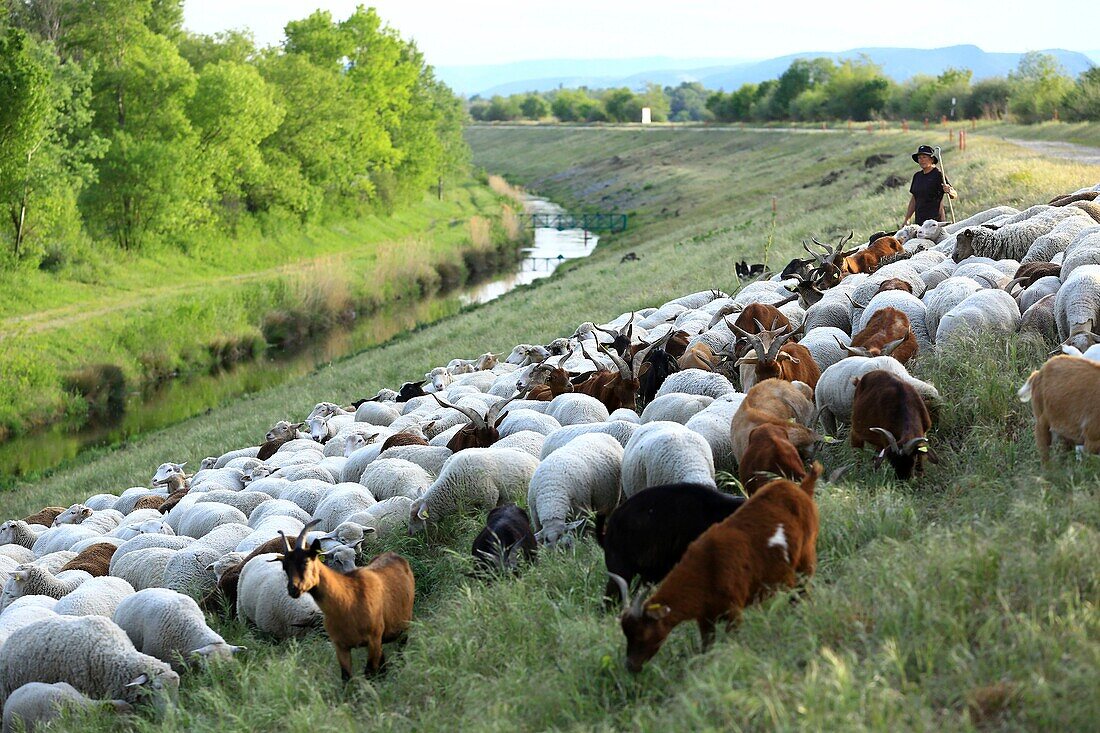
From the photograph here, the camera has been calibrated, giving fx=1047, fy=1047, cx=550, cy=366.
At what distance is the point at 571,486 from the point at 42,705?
3488mm

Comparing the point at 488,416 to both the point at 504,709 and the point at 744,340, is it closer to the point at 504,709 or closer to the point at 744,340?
the point at 744,340

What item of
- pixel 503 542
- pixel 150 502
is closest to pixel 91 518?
pixel 150 502

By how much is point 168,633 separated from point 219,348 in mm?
23790

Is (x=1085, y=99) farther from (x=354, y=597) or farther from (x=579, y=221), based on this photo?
(x=354, y=597)

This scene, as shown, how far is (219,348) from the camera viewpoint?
96.6 feet

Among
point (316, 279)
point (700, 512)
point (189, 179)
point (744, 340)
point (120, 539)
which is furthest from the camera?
point (189, 179)

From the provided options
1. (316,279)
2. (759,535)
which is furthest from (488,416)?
(316,279)

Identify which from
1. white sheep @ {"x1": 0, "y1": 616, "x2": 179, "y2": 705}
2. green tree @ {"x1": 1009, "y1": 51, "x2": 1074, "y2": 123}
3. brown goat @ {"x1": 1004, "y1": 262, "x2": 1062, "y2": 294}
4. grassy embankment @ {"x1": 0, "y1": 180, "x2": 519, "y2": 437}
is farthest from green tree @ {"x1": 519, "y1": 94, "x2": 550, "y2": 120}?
white sheep @ {"x1": 0, "y1": 616, "x2": 179, "y2": 705}

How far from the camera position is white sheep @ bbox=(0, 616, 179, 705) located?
630 cm

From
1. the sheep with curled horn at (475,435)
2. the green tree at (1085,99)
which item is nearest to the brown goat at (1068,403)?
the sheep with curled horn at (475,435)

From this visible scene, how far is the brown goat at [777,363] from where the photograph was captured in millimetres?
8977

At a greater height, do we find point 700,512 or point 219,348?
point 700,512

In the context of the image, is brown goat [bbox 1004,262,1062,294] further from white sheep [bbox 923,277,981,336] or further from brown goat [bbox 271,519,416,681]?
brown goat [bbox 271,519,416,681]

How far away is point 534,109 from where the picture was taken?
131 metres
